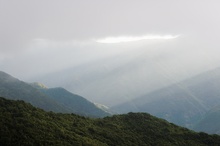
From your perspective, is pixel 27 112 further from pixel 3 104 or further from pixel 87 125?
pixel 87 125

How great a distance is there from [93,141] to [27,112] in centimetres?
1899

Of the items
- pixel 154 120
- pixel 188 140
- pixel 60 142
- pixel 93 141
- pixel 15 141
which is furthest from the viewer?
pixel 154 120

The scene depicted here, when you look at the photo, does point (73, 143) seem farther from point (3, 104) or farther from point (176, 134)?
point (176, 134)

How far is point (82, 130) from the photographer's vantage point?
265ft

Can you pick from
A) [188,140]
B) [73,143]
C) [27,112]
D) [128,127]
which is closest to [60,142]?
[73,143]

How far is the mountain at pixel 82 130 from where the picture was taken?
61.2 metres

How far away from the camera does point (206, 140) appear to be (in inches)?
3873

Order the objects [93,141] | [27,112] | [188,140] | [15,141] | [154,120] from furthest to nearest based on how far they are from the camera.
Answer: [154,120] < [188,140] < [27,112] < [93,141] < [15,141]

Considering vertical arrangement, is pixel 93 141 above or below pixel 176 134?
below

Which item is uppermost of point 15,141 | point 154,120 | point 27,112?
point 154,120

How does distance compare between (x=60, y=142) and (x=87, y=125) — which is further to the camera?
(x=87, y=125)

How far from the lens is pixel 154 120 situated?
4446 inches

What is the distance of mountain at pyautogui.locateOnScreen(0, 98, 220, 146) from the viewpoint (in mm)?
61188

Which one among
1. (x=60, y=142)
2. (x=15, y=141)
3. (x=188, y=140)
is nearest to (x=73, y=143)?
(x=60, y=142)
